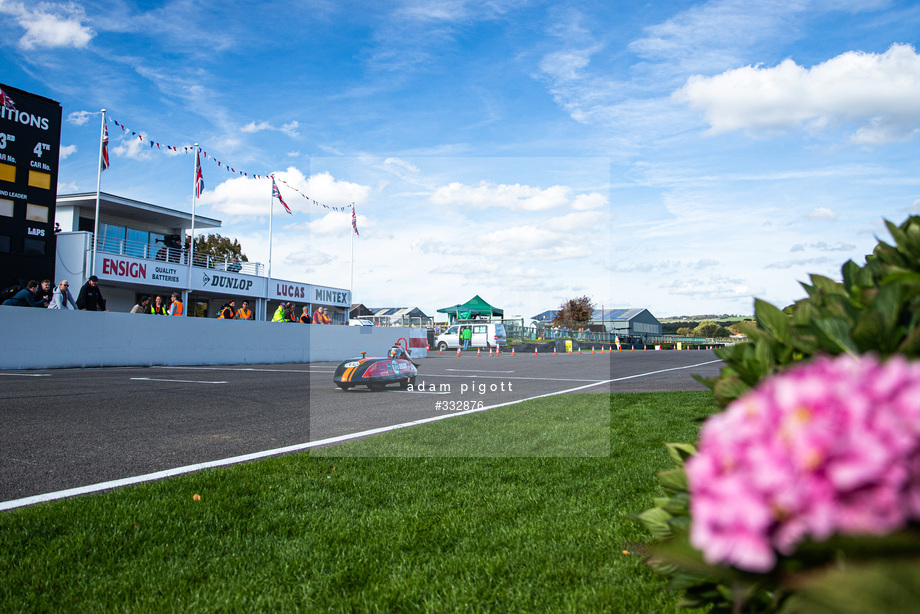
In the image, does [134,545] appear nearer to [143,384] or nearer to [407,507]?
[407,507]

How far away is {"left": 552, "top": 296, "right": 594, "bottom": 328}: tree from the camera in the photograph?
86062 millimetres

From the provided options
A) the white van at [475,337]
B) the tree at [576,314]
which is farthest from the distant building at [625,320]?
the white van at [475,337]

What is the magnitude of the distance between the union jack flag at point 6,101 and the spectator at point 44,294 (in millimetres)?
8443

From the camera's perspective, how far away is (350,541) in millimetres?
3104

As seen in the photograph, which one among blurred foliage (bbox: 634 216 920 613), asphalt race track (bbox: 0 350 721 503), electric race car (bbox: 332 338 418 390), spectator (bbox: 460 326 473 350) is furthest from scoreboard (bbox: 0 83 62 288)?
blurred foliage (bbox: 634 216 920 613)

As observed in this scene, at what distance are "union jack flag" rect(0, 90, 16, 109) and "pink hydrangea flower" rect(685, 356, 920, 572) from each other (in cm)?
2605

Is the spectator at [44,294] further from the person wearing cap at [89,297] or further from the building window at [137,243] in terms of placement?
the building window at [137,243]

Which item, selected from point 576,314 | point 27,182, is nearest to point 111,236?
point 27,182

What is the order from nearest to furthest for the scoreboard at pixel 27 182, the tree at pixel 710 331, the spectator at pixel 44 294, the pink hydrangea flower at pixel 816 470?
the pink hydrangea flower at pixel 816 470, the spectator at pixel 44 294, the scoreboard at pixel 27 182, the tree at pixel 710 331

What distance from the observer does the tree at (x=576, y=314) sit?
86062 millimetres

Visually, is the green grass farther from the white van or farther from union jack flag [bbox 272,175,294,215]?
the white van

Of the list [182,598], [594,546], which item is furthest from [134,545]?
[594,546]

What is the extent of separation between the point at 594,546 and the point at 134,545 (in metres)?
2.25

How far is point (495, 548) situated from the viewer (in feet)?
→ 9.82
